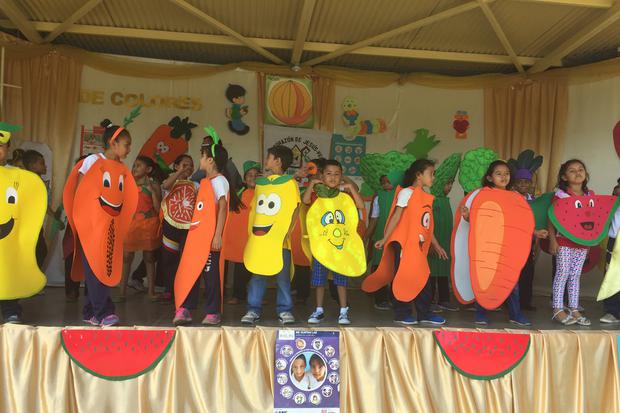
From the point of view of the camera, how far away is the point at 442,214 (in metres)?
4.53

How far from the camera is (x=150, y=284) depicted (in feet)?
14.0

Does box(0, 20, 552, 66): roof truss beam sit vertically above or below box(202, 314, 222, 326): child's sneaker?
above

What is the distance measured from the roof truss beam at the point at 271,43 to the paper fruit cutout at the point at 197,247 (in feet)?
9.57

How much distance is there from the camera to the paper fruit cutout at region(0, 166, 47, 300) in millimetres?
3055

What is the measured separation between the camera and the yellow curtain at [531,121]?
19.7ft

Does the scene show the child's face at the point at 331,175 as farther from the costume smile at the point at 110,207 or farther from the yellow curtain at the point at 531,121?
the yellow curtain at the point at 531,121

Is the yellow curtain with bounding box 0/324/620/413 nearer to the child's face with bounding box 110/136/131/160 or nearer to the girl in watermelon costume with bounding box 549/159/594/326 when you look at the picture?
the girl in watermelon costume with bounding box 549/159/594/326

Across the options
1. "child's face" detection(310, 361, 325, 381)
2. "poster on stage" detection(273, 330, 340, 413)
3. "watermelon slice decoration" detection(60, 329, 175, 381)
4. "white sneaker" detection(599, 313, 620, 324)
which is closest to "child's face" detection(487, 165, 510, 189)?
"white sneaker" detection(599, 313, 620, 324)

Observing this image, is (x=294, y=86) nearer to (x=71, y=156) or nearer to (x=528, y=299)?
(x=71, y=156)

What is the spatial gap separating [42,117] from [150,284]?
8.76 ft

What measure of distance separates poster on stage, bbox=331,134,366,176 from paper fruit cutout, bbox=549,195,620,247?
2883 mm

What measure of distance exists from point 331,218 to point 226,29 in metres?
2.81

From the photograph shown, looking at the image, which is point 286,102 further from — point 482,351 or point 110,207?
point 482,351

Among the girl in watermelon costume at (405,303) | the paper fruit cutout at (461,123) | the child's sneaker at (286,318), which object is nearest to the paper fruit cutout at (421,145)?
the paper fruit cutout at (461,123)
